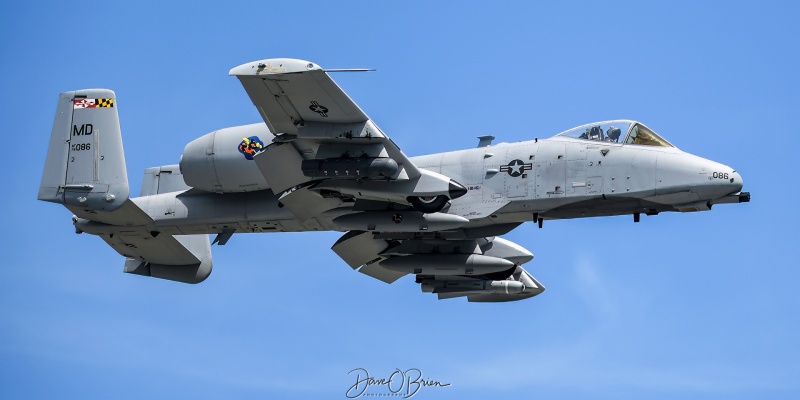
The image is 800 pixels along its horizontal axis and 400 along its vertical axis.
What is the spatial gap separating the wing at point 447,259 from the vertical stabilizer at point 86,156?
5.82 meters

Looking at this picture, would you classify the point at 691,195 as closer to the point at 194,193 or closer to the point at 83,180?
the point at 194,193

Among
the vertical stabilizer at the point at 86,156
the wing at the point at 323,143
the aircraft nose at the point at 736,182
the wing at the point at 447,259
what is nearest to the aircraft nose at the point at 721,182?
the aircraft nose at the point at 736,182

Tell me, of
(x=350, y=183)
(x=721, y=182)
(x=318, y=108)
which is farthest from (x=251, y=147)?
(x=721, y=182)

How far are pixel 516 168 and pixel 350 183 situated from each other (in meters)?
3.59

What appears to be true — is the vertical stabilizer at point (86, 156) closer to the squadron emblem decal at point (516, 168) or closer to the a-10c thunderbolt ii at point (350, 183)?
the a-10c thunderbolt ii at point (350, 183)

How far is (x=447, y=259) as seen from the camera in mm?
32812

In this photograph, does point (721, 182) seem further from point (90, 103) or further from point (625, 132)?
A: point (90, 103)

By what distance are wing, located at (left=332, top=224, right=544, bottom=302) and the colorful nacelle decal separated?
4303 mm

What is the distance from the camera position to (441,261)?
108 feet

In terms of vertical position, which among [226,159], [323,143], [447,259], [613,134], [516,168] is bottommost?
[447,259]

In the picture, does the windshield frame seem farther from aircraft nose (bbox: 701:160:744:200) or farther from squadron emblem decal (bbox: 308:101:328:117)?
squadron emblem decal (bbox: 308:101:328:117)

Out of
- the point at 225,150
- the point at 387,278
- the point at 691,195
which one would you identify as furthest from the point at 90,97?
the point at 691,195

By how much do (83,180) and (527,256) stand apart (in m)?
11.1

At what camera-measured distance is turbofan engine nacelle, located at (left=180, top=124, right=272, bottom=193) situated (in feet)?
97.3
